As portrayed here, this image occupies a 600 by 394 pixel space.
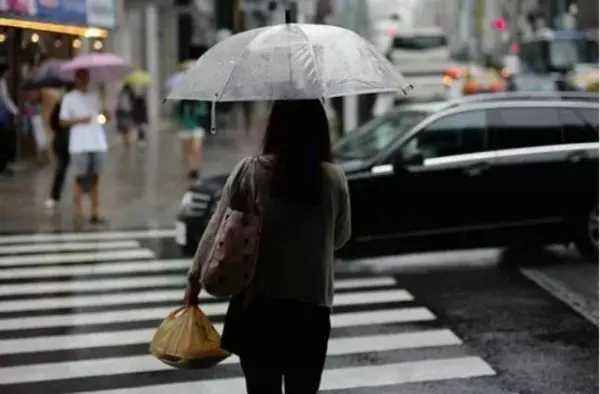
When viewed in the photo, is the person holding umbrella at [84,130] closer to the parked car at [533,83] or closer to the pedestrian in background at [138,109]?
the pedestrian in background at [138,109]

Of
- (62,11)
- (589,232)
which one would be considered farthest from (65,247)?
(62,11)

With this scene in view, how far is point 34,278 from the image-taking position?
10133mm

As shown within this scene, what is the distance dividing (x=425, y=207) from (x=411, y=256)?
1342mm

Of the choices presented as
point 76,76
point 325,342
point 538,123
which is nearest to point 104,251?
point 76,76

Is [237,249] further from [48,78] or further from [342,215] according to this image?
[48,78]

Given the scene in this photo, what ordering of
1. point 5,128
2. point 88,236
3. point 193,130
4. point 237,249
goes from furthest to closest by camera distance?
point 193,130 → point 5,128 → point 88,236 → point 237,249

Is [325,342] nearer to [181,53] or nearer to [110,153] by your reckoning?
Answer: [110,153]

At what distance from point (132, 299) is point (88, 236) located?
376cm

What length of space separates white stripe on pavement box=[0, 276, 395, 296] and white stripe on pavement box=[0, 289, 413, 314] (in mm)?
322

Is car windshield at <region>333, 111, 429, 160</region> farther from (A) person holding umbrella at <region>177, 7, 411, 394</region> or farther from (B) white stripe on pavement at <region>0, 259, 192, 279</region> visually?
(A) person holding umbrella at <region>177, 7, 411, 394</region>

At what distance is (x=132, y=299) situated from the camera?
916cm

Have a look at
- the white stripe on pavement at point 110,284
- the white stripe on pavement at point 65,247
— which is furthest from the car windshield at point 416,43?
the white stripe on pavement at point 110,284

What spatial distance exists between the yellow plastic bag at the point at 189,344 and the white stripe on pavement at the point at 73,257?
684 cm

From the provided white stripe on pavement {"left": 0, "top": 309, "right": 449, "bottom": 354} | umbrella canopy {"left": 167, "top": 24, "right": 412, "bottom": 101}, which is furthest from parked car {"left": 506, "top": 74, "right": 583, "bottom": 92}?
umbrella canopy {"left": 167, "top": 24, "right": 412, "bottom": 101}
